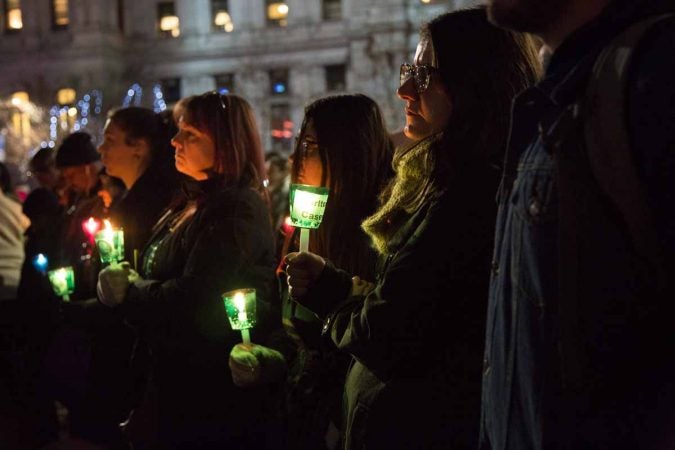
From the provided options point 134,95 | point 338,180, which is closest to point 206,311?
point 338,180

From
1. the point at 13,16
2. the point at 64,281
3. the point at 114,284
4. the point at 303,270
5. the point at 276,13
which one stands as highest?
the point at 13,16

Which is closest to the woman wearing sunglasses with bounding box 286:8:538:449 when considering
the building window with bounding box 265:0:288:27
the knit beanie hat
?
the knit beanie hat

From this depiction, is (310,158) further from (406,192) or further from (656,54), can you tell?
(656,54)

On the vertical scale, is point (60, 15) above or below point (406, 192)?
above

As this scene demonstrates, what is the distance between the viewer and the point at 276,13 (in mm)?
40906

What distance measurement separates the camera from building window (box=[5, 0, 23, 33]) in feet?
138

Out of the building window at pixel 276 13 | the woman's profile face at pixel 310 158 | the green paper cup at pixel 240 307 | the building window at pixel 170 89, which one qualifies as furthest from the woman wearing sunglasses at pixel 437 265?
the building window at pixel 170 89

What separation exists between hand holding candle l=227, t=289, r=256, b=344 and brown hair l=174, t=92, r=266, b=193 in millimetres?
868

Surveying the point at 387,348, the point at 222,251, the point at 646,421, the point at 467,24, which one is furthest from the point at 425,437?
the point at 222,251

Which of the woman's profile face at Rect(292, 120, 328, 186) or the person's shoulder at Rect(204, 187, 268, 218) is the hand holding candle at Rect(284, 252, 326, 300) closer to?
the woman's profile face at Rect(292, 120, 328, 186)

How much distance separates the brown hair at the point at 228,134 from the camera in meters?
3.68

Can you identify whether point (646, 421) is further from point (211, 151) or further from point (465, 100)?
point (211, 151)

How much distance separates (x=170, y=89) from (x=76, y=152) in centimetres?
3773

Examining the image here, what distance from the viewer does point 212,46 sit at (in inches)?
1630
